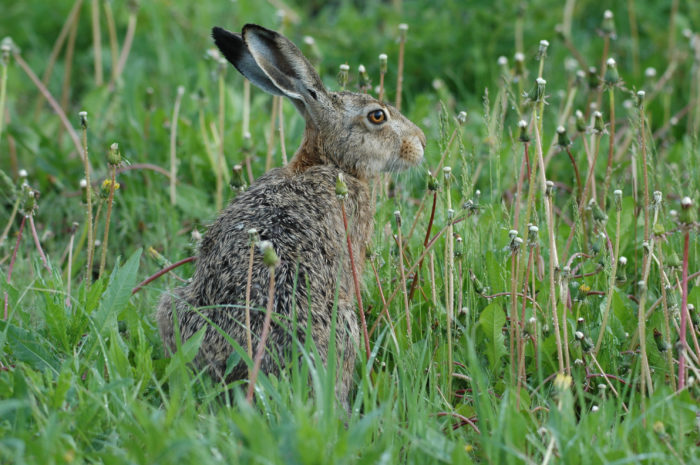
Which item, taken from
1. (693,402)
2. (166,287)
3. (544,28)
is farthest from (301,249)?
(544,28)

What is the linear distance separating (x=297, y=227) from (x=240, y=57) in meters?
1.20

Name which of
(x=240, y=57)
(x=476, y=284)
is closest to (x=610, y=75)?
(x=476, y=284)

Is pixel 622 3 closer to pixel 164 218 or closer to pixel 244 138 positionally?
pixel 244 138

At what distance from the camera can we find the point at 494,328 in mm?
4137

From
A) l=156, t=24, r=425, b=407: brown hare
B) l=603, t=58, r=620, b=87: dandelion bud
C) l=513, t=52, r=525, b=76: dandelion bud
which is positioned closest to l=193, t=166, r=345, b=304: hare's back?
l=156, t=24, r=425, b=407: brown hare

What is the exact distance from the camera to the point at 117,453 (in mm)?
3127

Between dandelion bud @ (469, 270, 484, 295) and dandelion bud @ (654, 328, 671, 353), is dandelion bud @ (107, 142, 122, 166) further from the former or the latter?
dandelion bud @ (654, 328, 671, 353)

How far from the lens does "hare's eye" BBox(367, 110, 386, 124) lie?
16.4 ft

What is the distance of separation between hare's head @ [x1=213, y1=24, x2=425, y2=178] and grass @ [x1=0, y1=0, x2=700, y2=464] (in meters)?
0.22

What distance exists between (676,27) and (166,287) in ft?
16.3

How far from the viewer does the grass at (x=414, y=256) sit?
10.6 feet

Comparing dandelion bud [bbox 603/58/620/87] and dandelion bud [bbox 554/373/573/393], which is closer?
dandelion bud [bbox 554/373/573/393]

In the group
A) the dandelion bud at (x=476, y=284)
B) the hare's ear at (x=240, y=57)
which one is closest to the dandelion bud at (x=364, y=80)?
the hare's ear at (x=240, y=57)

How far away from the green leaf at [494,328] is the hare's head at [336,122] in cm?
125
